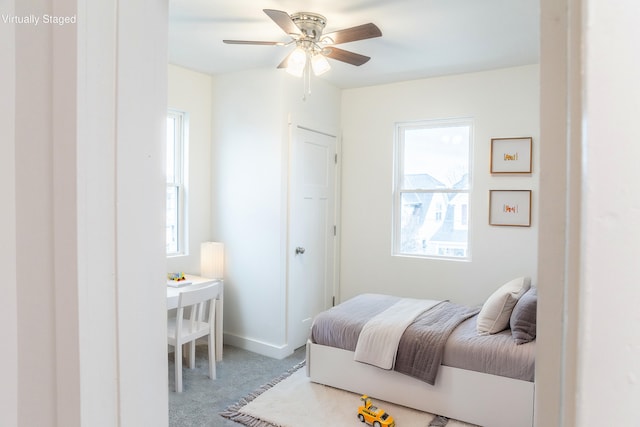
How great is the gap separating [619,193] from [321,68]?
2612mm

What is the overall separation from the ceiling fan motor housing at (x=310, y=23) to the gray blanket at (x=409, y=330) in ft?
6.51

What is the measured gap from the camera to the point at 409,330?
2699mm

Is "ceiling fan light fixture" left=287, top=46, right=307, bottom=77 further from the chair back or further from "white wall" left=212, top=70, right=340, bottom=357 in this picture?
the chair back

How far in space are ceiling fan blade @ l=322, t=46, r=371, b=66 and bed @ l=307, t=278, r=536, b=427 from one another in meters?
1.86

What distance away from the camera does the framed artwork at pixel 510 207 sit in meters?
3.63

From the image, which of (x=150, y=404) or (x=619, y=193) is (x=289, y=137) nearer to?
(x=150, y=404)

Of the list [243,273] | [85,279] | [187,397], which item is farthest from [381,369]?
[85,279]

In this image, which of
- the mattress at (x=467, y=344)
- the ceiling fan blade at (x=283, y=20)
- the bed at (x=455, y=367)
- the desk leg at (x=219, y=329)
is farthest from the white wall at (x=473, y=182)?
the ceiling fan blade at (x=283, y=20)

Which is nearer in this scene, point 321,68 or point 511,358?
point 511,358

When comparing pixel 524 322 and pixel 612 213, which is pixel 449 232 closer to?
pixel 524 322

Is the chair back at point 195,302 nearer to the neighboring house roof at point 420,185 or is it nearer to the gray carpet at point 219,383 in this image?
the gray carpet at point 219,383

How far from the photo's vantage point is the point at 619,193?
0.31 meters

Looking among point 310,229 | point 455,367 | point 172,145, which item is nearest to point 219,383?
point 310,229

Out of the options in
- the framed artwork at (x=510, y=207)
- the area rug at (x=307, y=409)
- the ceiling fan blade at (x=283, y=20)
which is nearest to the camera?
the ceiling fan blade at (x=283, y=20)
